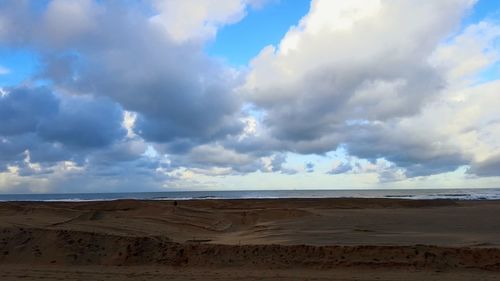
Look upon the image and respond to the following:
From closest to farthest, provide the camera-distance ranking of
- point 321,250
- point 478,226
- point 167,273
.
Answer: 1. point 167,273
2. point 321,250
3. point 478,226

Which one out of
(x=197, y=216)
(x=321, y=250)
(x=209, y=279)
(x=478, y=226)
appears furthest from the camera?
(x=197, y=216)

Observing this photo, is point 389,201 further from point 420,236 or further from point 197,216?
point 420,236

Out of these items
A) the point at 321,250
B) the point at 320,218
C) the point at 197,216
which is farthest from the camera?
the point at 197,216

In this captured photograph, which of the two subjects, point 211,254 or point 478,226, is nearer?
point 211,254

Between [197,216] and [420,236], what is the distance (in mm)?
12517

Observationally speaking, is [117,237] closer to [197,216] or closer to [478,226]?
[197,216]

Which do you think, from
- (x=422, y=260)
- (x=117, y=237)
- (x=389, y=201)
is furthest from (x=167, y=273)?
(x=389, y=201)

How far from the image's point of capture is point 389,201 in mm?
40594

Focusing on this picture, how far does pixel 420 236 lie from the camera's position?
1728 centimetres

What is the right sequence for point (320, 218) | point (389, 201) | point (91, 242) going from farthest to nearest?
point (389, 201), point (320, 218), point (91, 242)

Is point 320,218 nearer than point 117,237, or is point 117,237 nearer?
point 117,237

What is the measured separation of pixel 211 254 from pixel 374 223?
11056mm

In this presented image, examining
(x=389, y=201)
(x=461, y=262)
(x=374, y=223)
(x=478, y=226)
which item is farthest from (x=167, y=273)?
(x=389, y=201)

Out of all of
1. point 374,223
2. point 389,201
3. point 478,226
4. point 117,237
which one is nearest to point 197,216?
point 374,223
